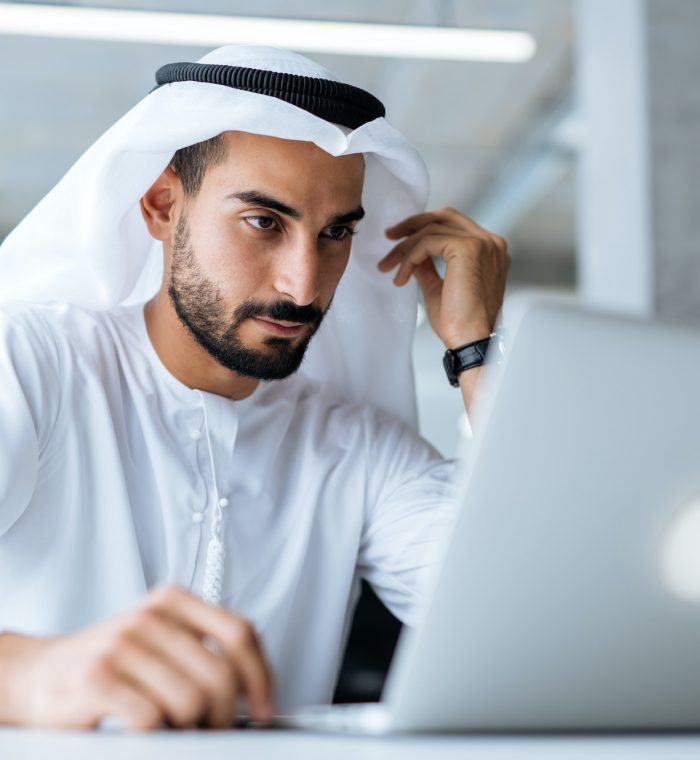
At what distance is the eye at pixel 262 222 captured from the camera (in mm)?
1720

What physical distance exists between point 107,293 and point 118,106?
20.7 ft

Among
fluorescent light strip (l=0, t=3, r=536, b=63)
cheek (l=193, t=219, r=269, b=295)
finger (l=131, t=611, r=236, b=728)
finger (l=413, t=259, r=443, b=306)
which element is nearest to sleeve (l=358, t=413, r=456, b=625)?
finger (l=413, t=259, r=443, b=306)

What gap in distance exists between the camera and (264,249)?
1722 mm

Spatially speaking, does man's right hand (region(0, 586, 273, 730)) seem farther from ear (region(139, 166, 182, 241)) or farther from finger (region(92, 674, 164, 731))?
ear (region(139, 166, 182, 241))

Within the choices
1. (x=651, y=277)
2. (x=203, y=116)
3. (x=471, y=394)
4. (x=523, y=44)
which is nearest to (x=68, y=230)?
(x=203, y=116)

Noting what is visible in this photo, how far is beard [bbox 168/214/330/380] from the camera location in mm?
1727

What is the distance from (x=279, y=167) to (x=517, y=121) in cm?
660

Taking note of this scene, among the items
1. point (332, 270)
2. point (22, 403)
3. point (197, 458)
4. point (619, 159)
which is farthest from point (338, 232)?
point (619, 159)

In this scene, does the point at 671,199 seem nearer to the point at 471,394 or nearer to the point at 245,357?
the point at 471,394

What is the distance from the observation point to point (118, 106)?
25.2 ft

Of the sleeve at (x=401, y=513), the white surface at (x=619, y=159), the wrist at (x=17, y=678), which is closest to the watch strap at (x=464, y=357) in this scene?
the sleeve at (x=401, y=513)

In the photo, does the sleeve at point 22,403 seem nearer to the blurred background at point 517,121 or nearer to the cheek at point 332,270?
the cheek at point 332,270

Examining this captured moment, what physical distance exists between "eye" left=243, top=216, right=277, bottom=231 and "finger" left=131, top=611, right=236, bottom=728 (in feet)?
3.66

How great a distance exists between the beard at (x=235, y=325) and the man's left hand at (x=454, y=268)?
283mm
